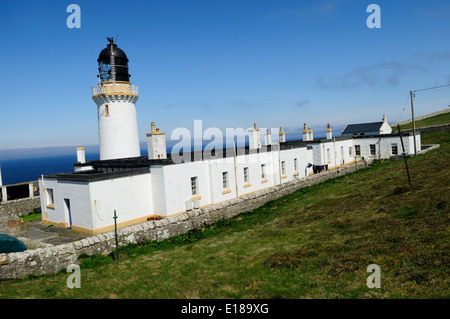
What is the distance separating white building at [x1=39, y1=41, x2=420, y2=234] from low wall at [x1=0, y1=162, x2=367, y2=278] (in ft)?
12.0

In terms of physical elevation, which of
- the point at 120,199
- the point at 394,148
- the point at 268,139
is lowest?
the point at 120,199

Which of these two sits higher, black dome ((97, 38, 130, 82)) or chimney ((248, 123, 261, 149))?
black dome ((97, 38, 130, 82))

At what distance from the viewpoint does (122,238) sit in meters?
13.3

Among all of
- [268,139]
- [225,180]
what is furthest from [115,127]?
[268,139]

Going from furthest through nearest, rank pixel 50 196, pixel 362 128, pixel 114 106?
1. pixel 362 128
2. pixel 114 106
3. pixel 50 196

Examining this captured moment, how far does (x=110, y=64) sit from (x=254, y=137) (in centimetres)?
1600

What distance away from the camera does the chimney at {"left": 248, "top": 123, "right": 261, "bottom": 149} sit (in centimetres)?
2789

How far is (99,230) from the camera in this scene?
17.1m
